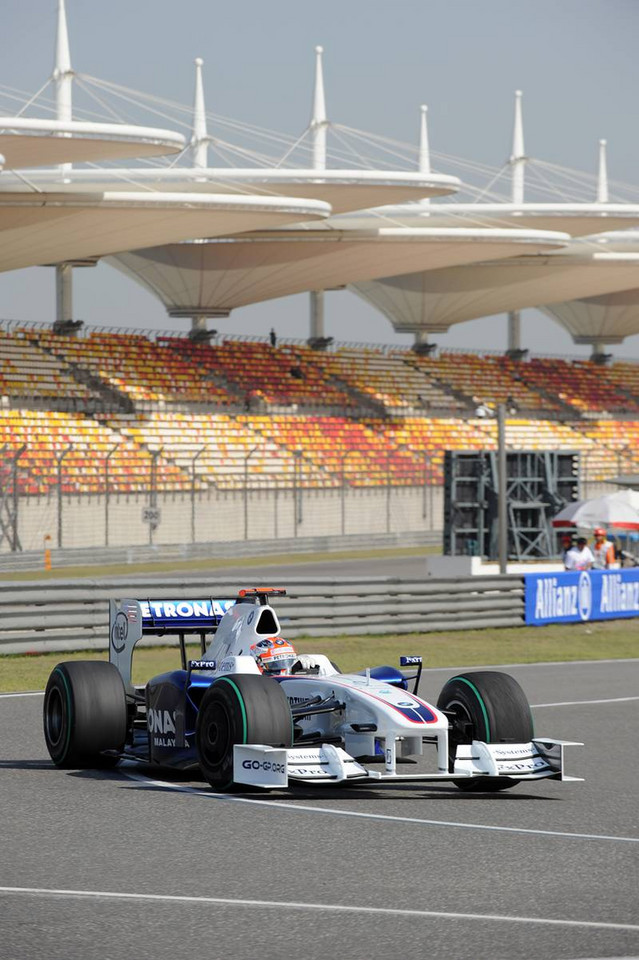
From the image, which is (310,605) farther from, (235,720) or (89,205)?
(89,205)

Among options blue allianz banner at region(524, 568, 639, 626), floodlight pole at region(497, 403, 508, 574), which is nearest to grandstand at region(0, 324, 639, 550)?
floodlight pole at region(497, 403, 508, 574)

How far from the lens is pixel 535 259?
62281mm

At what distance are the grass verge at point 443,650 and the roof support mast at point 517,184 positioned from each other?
30.0m

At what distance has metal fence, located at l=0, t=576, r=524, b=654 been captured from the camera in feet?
64.0

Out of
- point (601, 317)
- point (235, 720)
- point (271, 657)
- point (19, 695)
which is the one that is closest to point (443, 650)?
point (19, 695)

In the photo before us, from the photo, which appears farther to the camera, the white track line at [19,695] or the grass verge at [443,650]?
the grass verge at [443,650]

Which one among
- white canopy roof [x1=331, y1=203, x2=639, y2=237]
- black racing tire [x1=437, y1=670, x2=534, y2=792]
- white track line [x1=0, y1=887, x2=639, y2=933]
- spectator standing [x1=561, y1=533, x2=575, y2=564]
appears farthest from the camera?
white canopy roof [x1=331, y1=203, x2=639, y2=237]

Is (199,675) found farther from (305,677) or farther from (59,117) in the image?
(59,117)

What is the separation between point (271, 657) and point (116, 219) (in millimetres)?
35439

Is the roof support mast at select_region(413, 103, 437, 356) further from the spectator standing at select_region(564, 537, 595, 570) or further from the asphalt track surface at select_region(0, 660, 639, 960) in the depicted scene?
the asphalt track surface at select_region(0, 660, 639, 960)

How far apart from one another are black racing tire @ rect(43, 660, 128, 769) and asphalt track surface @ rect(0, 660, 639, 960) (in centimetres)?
17

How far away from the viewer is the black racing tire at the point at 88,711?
1048 centimetres

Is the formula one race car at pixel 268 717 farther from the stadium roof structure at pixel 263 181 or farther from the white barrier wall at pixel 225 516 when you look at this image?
the stadium roof structure at pixel 263 181

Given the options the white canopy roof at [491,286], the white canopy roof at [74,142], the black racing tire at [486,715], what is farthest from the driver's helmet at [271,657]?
the white canopy roof at [491,286]
